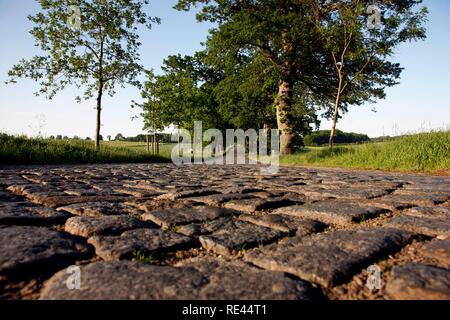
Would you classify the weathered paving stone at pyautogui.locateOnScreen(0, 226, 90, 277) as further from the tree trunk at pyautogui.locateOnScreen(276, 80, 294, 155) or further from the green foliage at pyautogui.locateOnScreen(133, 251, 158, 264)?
the tree trunk at pyautogui.locateOnScreen(276, 80, 294, 155)

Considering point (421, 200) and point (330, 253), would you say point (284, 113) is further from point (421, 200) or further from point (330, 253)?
point (330, 253)

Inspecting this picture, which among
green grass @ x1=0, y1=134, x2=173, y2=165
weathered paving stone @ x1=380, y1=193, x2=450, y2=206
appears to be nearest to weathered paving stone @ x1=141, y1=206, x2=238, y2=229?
weathered paving stone @ x1=380, y1=193, x2=450, y2=206

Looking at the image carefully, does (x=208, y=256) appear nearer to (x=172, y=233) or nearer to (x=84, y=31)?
(x=172, y=233)

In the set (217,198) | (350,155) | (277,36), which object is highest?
(277,36)

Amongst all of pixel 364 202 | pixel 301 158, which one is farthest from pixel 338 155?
pixel 364 202

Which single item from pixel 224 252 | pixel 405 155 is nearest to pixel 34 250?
pixel 224 252

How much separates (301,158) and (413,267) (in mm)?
14074

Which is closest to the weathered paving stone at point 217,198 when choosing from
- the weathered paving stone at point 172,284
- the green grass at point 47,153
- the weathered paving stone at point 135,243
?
the weathered paving stone at point 135,243

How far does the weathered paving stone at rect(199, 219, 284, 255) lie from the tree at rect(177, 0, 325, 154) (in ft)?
50.3

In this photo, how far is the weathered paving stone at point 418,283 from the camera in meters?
1.12

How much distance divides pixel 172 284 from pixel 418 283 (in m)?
0.90

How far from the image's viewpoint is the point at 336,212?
2494mm

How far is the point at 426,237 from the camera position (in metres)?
1.89

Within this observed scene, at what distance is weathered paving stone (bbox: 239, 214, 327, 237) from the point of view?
202cm
